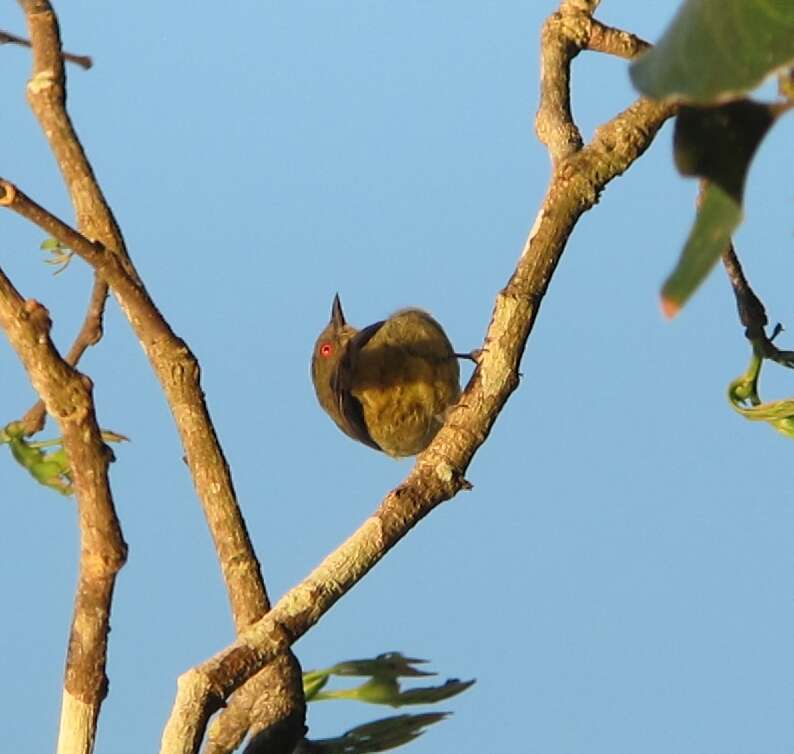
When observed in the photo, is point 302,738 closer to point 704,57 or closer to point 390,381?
point 704,57

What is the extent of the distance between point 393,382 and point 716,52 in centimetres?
232

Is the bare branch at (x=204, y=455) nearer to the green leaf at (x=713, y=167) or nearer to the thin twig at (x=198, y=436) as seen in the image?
the thin twig at (x=198, y=436)

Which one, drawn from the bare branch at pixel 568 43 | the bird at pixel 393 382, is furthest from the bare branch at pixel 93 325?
the bird at pixel 393 382

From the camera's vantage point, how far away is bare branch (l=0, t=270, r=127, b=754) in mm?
985

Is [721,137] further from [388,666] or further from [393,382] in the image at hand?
[393,382]

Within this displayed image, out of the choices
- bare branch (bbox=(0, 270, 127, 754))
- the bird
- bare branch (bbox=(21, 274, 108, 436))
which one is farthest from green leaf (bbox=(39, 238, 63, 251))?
the bird

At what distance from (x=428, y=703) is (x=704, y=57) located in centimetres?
98

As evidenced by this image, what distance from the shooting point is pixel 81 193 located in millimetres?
1282

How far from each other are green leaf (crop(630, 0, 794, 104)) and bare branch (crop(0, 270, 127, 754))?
74 centimetres

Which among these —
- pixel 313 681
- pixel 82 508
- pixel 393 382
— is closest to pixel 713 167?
pixel 82 508

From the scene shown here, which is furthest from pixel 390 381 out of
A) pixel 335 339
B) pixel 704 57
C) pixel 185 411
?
pixel 704 57

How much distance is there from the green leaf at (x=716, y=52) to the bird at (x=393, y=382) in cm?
221

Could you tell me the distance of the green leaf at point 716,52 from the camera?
30 centimetres

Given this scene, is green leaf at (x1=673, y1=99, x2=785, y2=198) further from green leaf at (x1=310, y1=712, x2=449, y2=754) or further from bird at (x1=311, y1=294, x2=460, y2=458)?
bird at (x1=311, y1=294, x2=460, y2=458)
